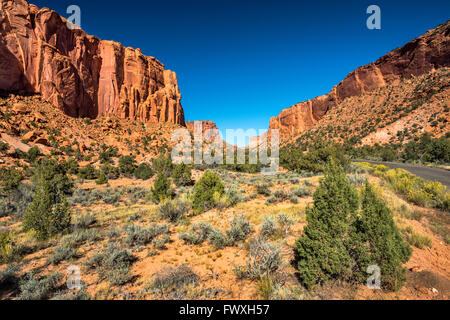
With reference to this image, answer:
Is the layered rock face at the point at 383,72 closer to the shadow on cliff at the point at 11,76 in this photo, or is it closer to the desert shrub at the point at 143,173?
the desert shrub at the point at 143,173

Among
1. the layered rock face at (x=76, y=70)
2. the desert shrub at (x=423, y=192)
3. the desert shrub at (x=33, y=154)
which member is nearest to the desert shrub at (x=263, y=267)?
the desert shrub at (x=423, y=192)

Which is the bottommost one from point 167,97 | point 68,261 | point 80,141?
point 68,261

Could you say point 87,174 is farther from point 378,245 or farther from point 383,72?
point 383,72

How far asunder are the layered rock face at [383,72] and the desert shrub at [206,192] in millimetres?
69260

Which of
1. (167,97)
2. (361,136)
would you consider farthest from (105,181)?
(361,136)

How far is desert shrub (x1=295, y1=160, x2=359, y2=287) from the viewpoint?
3.33 metres

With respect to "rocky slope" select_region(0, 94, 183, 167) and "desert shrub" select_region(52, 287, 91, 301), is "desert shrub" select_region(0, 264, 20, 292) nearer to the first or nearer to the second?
"desert shrub" select_region(52, 287, 91, 301)

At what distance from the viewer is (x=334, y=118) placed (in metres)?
62.3

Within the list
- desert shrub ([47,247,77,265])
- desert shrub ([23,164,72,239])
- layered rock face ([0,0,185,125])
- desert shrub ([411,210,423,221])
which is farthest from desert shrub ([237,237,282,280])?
layered rock face ([0,0,185,125])

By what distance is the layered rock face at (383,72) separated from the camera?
150ft

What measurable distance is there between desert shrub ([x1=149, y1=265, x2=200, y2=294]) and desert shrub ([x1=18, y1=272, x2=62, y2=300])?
6.48ft

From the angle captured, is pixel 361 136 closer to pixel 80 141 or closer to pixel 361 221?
Answer: pixel 361 221

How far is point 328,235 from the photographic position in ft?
11.1

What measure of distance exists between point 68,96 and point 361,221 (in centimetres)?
4878
